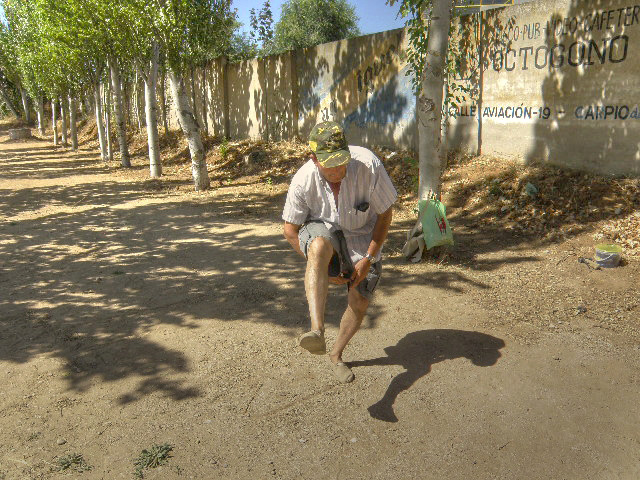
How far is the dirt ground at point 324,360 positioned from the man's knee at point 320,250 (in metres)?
1.01

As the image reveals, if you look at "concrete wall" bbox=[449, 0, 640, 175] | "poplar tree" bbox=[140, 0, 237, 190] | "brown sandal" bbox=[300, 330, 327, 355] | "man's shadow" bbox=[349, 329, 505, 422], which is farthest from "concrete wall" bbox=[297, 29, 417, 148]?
"brown sandal" bbox=[300, 330, 327, 355]

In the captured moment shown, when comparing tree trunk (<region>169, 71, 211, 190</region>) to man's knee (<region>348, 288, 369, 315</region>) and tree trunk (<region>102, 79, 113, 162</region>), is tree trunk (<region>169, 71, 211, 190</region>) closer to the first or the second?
tree trunk (<region>102, 79, 113, 162</region>)

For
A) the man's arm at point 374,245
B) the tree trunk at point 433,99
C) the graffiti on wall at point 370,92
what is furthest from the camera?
the graffiti on wall at point 370,92

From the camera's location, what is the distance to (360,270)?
3.27 m

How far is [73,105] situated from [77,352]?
2408cm

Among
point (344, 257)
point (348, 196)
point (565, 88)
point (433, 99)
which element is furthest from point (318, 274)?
point (565, 88)

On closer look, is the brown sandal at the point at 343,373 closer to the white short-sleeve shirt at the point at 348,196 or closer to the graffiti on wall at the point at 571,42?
the white short-sleeve shirt at the point at 348,196

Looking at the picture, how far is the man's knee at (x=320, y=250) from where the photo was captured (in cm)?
309

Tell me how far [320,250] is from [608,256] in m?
3.96

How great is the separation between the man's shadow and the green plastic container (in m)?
2.17

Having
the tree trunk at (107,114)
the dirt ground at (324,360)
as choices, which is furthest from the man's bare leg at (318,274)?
the tree trunk at (107,114)

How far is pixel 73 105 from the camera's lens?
2500cm

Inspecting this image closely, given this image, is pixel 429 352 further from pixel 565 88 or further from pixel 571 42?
pixel 571 42

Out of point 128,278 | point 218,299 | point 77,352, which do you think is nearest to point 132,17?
point 128,278
